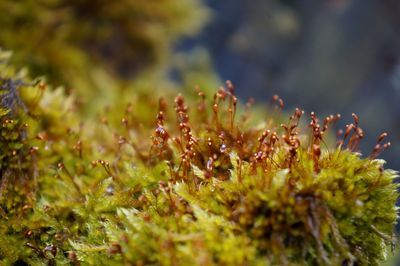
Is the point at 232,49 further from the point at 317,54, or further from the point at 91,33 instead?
the point at 91,33

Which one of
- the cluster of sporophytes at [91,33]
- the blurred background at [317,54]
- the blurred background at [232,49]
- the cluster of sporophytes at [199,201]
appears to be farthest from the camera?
the blurred background at [317,54]

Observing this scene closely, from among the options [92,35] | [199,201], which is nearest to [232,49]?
[92,35]

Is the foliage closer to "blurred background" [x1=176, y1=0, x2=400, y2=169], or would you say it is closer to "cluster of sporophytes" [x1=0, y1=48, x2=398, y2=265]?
"cluster of sporophytes" [x1=0, y1=48, x2=398, y2=265]

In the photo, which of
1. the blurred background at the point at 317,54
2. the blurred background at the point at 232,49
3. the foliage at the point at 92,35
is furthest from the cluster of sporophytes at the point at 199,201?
the blurred background at the point at 317,54

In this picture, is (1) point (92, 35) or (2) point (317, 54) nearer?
(1) point (92, 35)

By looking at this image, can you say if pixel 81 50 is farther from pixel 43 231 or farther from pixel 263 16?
pixel 263 16

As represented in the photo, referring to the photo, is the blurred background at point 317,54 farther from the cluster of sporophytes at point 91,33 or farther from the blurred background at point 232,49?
the cluster of sporophytes at point 91,33

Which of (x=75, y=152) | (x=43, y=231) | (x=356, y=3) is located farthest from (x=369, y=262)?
(x=356, y=3)

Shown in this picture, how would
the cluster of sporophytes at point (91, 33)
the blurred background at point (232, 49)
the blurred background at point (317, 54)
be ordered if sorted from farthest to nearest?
the blurred background at point (317, 54), the blurred background at point (232, 49), the cluster of sporophytes at point (91, 33)
